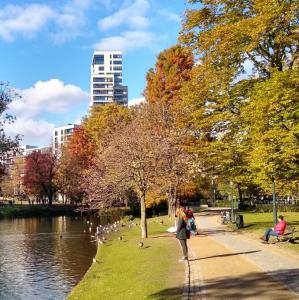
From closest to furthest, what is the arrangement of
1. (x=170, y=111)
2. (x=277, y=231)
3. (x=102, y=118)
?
(x=277, y=231) → (x=170, y=111) → (x=102, y=118)

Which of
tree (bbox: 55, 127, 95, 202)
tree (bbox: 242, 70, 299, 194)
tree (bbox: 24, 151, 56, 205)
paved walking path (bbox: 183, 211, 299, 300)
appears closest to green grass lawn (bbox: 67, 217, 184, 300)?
paved walking path (bbox: 183, 211, 299, 300)

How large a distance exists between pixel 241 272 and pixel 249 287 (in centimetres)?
229

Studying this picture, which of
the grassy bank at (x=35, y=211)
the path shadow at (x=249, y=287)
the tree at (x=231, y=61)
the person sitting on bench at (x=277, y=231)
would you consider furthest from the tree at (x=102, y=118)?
the path shadow at (x=249, y=287)

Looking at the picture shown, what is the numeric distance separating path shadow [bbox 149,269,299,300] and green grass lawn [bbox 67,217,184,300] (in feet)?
2.16

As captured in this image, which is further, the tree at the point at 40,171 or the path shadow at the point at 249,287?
the tree at the point at 40,171

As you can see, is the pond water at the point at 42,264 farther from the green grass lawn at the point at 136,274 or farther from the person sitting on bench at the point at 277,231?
the person sitting on bench at the point at 277,231

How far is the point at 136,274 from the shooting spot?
1738cm

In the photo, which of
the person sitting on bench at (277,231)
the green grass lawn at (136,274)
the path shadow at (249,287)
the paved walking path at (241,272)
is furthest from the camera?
the person sitting on bench at (277,231)

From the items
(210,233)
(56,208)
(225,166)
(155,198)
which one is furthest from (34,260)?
(56,208)

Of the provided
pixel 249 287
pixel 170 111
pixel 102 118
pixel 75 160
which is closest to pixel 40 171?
pixel 75 160

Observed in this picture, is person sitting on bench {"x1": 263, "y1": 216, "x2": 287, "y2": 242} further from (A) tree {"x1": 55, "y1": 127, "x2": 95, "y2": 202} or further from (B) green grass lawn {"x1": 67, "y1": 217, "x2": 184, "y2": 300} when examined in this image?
(A) tree {"x1": 55, "y1": 127, "x2": 95, "y2": 202}

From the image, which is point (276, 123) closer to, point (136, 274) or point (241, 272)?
point (241, 272)

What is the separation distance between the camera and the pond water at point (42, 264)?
2012cm

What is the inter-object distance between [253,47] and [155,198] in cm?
2824
